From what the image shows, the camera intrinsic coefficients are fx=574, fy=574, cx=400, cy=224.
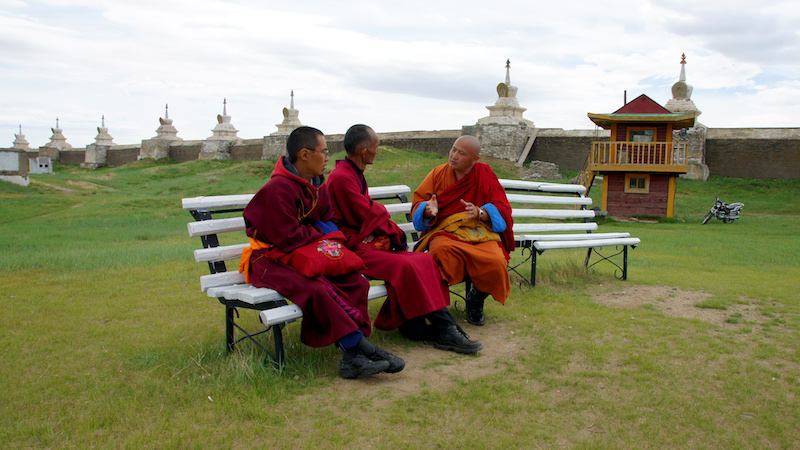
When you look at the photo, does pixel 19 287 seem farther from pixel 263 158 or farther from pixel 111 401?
pixel 263 158

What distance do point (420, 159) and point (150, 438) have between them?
2239 cm

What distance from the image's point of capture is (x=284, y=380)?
318cm

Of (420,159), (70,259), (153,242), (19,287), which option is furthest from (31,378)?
(420,159)

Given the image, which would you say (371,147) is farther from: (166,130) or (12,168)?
(166,130)

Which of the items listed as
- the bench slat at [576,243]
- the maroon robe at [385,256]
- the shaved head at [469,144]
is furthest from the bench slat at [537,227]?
the maroon robe at [385,256]

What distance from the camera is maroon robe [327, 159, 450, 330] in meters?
3.71

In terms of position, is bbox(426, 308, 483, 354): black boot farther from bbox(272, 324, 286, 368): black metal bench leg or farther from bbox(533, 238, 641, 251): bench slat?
bbox(533, 238, 641, 251): bench slat

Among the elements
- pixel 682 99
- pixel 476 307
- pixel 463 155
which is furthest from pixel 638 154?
pixel 476 307

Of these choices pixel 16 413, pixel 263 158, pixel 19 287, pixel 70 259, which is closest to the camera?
pixel 16 413

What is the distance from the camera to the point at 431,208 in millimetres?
4469

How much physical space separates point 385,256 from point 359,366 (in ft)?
2.66

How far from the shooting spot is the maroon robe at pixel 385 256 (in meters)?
3.71

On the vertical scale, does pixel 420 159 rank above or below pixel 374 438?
above

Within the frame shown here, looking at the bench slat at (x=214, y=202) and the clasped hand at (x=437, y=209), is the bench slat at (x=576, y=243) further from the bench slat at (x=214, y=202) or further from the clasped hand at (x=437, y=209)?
the bench slat at (x=214, y=202)
